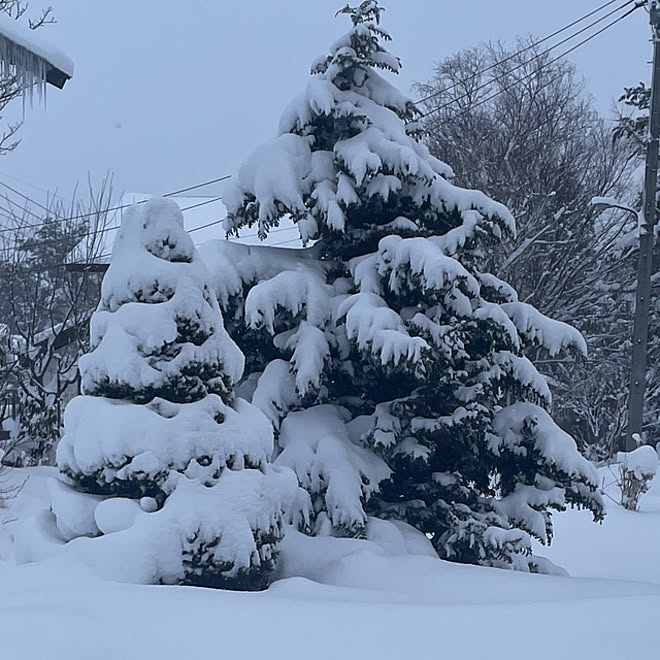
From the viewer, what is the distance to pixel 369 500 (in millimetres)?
5676

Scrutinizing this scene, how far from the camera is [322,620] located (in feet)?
9.86

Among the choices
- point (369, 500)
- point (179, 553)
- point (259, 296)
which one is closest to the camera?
point (179, 553)

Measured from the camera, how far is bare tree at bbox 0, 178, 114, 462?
41.1 ft

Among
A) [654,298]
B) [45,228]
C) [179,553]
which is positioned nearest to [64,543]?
[179,553]

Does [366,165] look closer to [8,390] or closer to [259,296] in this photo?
[259,296]

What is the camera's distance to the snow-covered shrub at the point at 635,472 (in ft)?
32.3

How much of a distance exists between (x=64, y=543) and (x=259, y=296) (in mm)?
1886

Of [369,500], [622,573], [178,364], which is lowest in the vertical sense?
[622,573]

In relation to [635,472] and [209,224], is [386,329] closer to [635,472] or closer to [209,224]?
[635,472]

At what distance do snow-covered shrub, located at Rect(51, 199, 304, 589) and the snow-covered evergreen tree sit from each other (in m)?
0.67

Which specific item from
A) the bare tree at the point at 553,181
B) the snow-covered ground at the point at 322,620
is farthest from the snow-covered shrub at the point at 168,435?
the bare tree at the point at 553,181

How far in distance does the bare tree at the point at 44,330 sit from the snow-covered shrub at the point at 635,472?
834 centimetres

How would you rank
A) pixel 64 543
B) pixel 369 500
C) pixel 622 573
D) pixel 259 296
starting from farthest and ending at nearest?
pixel 622 573 < pixel 369 500 < pixel 259 296 < pixel 64 543

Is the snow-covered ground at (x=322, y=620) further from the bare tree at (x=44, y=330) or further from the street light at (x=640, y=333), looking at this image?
the bare tree at (x=44, y=330)
